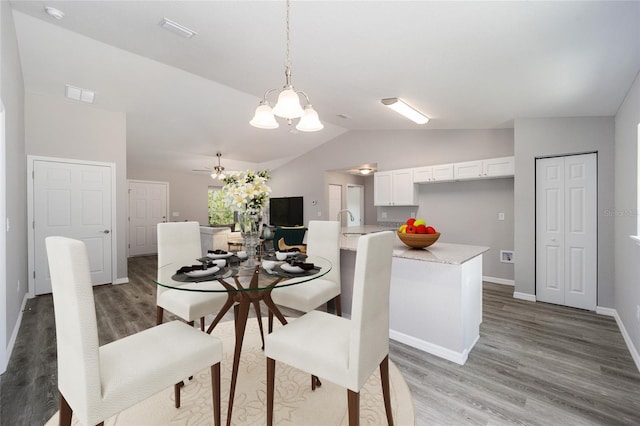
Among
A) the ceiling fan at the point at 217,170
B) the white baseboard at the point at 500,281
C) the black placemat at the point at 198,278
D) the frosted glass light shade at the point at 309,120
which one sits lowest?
the white baseboard at the point at 500,281

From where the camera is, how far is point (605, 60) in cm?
201

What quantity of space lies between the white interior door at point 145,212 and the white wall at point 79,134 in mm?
2910

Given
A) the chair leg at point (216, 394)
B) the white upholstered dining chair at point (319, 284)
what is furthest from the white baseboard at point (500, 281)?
the chair leg at point (216, 394)

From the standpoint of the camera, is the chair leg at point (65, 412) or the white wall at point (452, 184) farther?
the white wall at point (452, 184)

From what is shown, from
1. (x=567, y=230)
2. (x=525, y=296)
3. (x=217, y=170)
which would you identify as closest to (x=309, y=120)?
(x=567, y=230)

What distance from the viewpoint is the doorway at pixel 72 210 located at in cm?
385

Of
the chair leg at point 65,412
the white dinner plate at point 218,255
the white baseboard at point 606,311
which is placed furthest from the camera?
the white baseboard at point 606,311

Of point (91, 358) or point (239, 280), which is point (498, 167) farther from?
point (91, 358)

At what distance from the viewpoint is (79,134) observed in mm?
4129

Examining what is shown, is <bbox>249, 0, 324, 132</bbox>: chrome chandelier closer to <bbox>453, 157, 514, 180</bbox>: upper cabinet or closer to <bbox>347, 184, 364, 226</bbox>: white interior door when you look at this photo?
<bbox>453, 157, 514, 180</bbox>: upper cabinet

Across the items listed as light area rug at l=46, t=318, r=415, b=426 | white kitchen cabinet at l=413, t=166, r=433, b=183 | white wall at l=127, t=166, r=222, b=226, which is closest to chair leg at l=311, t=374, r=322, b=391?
light area rug at l=46, t=318, r=415, b=426

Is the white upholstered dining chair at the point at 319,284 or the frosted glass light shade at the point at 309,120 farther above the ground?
the frosted glass light shade at the point at 309,120

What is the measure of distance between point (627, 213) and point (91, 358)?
391 centimetres

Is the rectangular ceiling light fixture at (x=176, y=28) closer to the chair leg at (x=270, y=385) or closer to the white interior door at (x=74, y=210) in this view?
the chair leg at (x=270, y=385)
